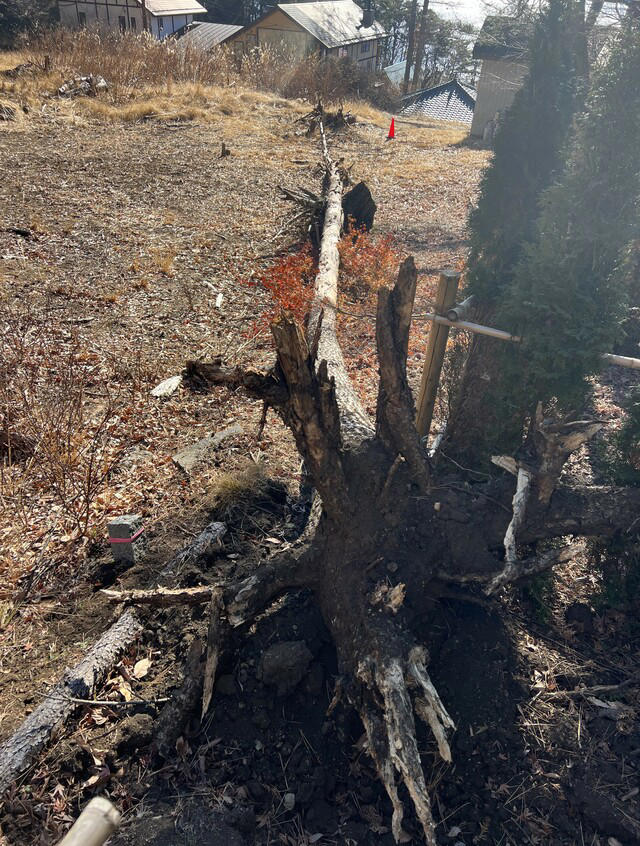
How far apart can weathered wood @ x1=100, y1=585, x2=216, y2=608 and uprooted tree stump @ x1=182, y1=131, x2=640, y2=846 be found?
0.15m

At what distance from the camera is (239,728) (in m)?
3.09

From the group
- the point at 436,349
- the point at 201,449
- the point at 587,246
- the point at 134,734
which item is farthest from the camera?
the point at 201,449

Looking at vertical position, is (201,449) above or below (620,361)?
below

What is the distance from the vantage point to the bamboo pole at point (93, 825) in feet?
3.74

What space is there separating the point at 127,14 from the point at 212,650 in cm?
4249

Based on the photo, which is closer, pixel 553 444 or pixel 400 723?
pixel 400 723

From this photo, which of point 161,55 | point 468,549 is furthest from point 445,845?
point 161,55

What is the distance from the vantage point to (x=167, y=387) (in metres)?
6.21

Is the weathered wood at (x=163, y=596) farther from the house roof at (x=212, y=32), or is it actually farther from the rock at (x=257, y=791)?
the house roof at (x=212, y=32)

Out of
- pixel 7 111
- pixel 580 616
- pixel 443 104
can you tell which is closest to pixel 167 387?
pixel 580 616

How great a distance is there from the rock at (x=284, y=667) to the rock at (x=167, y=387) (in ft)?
11.8

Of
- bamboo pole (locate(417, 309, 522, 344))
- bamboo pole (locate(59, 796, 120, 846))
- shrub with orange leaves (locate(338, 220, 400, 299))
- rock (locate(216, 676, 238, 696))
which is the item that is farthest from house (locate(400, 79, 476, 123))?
bamboo pole (locate(59, 796, 120, 846))

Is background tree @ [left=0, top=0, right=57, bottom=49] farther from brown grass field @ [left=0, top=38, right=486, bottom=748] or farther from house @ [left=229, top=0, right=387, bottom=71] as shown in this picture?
house @ [left=229, top=0, right=387, bottom=71]

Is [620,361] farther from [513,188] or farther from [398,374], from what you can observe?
[513,188]
